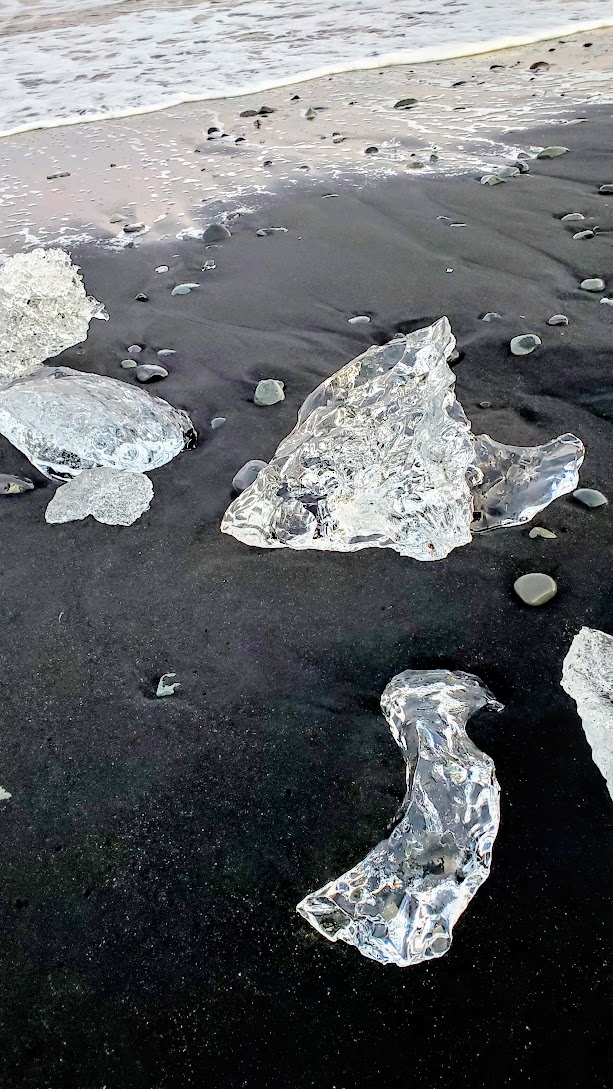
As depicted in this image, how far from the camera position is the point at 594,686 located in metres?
1.82

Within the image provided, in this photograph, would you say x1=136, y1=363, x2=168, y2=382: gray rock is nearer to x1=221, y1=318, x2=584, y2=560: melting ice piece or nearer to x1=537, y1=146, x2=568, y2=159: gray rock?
x1=221, y1=318, x2=584, y2=560: melting ice piece

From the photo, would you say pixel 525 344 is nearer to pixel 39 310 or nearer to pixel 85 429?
pixel 85 429

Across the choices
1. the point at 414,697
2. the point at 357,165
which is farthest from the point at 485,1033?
the point at 357,165

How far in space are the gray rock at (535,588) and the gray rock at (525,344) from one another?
47.1 inches

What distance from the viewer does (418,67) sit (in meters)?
6.67

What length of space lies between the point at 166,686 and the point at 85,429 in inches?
43.0

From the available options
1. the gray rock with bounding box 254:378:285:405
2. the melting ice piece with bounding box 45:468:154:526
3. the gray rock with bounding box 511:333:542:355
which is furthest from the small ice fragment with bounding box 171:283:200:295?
the gray rock with bounding box 511:333:542:355

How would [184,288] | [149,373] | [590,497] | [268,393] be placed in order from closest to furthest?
[590,497] < [268,393] < [149,373] < [184,288]

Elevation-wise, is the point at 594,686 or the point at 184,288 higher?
the point at 184,288

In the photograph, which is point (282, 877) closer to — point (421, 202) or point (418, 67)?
point (421, 202)

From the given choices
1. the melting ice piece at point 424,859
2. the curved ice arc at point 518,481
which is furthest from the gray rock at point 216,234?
the melting ice piece at point 424,859

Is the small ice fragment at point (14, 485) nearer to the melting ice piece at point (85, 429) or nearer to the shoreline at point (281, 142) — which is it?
the melting ice piece at point (85, 429)

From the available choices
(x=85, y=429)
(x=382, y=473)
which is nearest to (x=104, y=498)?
(x=85, y=429)

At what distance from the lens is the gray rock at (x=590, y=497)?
227 centimetres
